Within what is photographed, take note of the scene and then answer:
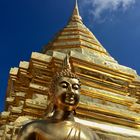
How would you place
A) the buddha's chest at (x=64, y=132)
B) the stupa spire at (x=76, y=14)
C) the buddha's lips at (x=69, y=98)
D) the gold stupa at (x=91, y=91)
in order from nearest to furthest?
1. the buddha's chest at (x=64, y=132)
2. the buddha's lips at (x=69, y=98)
3. the gold stupa at (x=91, y=91)
4. the stupa spire at (x=76, y=14)

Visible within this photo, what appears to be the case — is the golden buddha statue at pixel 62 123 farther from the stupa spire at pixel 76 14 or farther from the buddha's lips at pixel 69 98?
the stupa spire at pixel 76 14

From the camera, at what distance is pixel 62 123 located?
3.74 meters

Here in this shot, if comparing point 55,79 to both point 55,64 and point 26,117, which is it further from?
point 55,64

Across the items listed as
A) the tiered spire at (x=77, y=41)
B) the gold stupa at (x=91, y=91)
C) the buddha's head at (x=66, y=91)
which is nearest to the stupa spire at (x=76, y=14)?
the tiered spire at (x=77, y=41)

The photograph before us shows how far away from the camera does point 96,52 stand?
32.4 ft

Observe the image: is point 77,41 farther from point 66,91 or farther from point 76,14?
point 66,91

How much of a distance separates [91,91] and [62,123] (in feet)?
11.2

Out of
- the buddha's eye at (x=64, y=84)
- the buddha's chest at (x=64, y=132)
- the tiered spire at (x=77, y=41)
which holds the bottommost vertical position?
the buddha's chest at (x=64, y=132)

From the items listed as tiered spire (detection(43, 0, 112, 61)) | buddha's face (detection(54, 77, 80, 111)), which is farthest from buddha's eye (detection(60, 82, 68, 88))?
tiered spire (detection(43, 0, 112, 61))

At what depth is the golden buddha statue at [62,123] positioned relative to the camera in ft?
11.9

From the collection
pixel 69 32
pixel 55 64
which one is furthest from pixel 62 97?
pixel 69 32

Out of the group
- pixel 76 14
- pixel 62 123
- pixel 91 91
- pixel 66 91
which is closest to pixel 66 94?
pixel 66 91

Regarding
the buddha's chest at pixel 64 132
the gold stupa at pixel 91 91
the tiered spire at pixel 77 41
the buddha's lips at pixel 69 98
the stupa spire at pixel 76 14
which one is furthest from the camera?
the stupa spire at pixel 76 14

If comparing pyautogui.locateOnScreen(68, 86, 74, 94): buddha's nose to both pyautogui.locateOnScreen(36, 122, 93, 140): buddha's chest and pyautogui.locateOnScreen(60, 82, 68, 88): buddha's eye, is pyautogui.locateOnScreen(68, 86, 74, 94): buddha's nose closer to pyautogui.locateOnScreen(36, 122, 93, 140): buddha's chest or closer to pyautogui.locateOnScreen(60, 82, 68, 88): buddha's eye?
pyautogui.locateOnScreen(60, 82, 68, 88): buddha's eye
